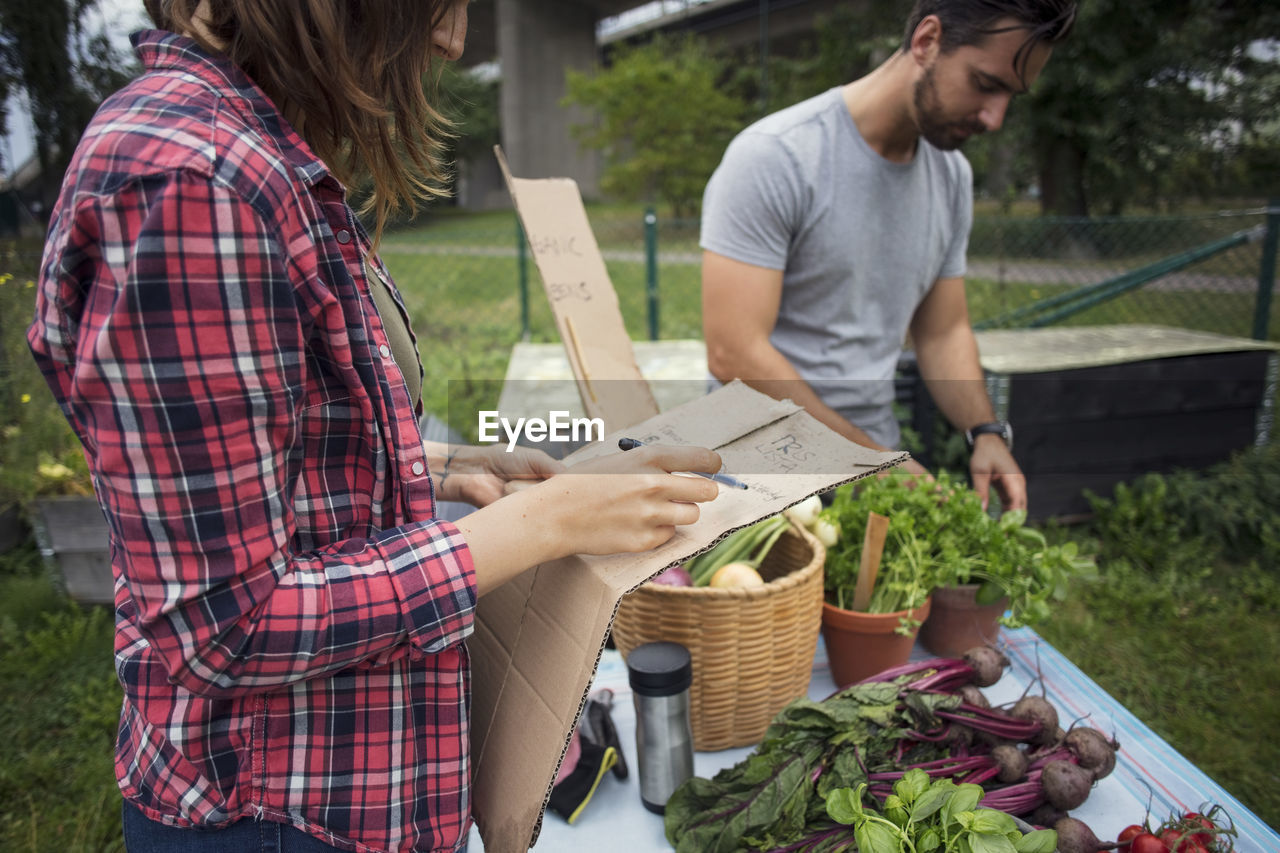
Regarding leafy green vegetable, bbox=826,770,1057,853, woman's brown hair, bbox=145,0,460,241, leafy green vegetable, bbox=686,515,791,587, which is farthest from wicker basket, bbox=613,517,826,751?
woman's brown hair, bbox=145,0,460,241

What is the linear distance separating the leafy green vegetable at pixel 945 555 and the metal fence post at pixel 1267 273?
4.33 meters

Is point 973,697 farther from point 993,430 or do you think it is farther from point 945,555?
point 993,430

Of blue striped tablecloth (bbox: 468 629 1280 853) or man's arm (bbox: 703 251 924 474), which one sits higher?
man's arm (bbox: 703 251 924 474)

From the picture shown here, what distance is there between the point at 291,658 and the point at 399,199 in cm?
53

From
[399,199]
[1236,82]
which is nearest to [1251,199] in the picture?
[1236,82]

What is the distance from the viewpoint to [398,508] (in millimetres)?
786

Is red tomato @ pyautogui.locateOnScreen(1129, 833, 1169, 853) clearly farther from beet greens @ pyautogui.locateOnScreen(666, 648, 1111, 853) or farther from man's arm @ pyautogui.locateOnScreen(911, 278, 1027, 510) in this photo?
man's arm @ pyautogui.locateOnScreen(911, 278, 1027, 510)

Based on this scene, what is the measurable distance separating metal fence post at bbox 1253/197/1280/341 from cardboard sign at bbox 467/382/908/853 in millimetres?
5115

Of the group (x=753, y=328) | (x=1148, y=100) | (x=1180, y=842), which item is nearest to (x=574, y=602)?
(x=1180, y=842)

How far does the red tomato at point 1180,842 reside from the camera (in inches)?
40.3

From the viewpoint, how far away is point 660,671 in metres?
1.13

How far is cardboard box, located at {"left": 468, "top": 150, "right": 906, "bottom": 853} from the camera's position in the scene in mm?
811

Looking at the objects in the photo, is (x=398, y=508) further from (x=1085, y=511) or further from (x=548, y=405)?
(x=1085, y=511)

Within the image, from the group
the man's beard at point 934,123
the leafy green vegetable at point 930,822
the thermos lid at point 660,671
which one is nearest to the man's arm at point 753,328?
the man's beard at point 934,123
